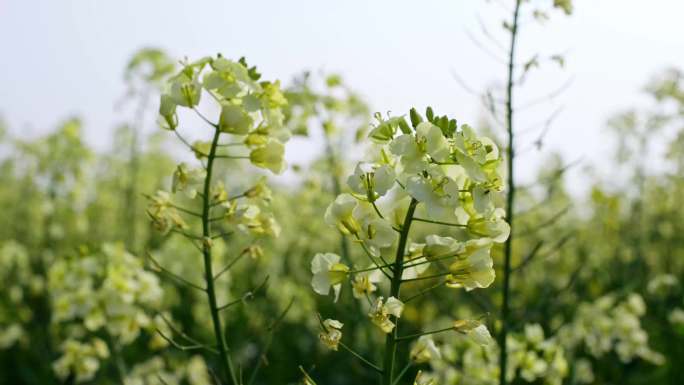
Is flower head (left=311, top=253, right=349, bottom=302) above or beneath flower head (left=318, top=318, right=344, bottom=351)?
above

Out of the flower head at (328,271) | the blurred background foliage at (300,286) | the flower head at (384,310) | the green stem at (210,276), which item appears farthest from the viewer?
the blurred background foliage at (300,286)

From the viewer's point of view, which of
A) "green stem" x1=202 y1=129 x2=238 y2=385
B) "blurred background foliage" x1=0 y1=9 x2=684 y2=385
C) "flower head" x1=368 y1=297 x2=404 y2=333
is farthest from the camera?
Answer: "blurred background foliage" x1=0 y1=9 x2=684 y2=385

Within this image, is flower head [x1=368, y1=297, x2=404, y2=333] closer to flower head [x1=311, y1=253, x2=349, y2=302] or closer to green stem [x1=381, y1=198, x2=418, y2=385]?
green stem [x1=381, y1=198, x2=418, y2=385]

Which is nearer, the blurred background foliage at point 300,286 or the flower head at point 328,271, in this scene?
the flower head at point 328,271

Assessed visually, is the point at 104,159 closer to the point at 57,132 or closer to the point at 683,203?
the point at 57,132

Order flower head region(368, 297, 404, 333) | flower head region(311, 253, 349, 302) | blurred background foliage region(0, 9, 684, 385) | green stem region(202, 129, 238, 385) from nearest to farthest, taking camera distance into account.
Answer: flower head region(368, 297, 404, 333)
flower head region(311, 253, 349, 302)
green stem region(202, 129, 238, 385)
blurred background foliage region(0, 9, 684, 385)

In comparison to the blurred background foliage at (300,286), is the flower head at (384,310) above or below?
above

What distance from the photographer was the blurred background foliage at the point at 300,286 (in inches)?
125

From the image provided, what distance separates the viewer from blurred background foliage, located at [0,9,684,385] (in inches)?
125

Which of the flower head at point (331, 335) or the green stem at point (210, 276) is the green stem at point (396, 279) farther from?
the green stem at point (210, 276)

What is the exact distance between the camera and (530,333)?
3111mm

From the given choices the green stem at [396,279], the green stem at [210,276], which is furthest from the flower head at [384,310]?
the green stem at [210,276]

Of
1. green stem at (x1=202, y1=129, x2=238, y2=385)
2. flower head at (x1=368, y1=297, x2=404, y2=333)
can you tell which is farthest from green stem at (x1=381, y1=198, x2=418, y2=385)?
green stem at (x1=202, y1=129, x2=238, y2=385)

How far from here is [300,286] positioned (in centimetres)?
713
